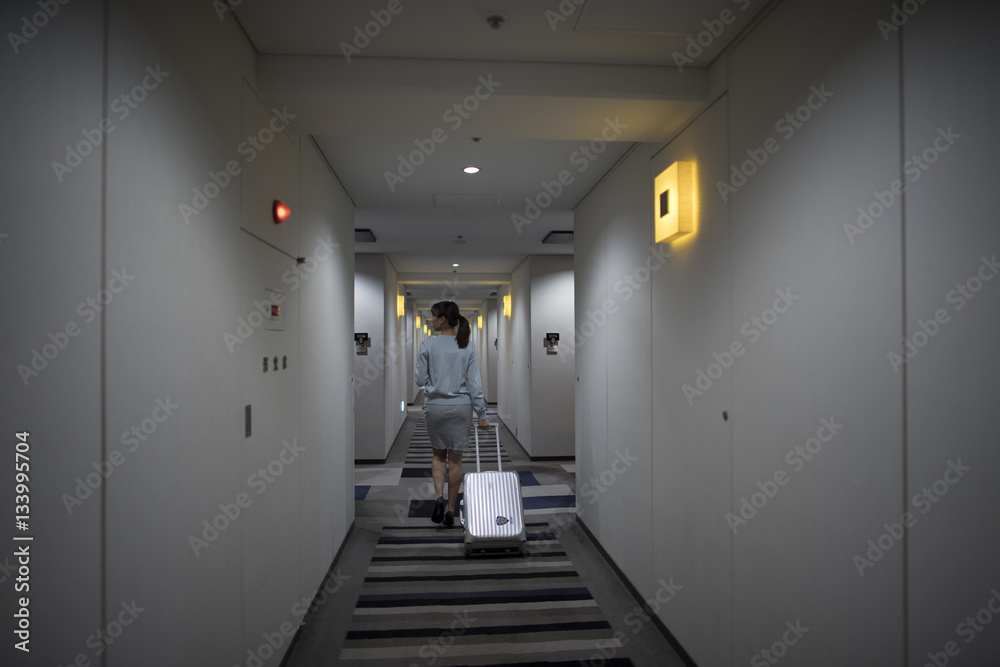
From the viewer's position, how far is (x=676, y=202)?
9.16ft

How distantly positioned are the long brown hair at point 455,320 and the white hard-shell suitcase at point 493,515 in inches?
44.2

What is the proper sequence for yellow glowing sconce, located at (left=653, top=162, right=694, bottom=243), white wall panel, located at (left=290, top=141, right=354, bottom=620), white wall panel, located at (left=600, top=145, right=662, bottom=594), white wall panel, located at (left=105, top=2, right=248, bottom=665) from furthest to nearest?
white wall panel, located at (left=600, top=145, right=662, bottom=594) < white wall panel, located at (left=290, top=141, right=354, bottom=620) < yellow glowing sconce, located at (left=653, top=162, right=694, bottom=243) < white wall panel, located at (left=105, top=2, right=248, bottom=665)

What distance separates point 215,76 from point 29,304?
110 centimetres

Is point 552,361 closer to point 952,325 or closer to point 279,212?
point 279,212

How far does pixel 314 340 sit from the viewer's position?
3.42 metres

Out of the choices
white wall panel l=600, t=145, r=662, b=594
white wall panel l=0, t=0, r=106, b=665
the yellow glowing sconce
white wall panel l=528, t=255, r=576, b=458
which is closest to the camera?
white wall panel l=0, t=0, r=106, b=665

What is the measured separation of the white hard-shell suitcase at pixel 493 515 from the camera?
4.25m

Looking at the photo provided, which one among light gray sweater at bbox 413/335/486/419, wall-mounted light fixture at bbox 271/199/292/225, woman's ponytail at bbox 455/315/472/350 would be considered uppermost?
wall-mounted light fixture at bbox 271/199/292/225

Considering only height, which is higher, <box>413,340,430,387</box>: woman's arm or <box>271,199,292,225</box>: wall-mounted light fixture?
<box>271,199,292,225</box>: wall-mounted light fixture

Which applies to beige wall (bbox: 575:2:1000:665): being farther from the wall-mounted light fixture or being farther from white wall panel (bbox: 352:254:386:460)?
white wall panel (bbox: 352:254:386:460)

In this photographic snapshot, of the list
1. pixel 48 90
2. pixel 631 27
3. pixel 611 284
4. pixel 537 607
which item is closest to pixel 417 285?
pixel 611 284

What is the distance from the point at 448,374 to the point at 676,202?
257 cm

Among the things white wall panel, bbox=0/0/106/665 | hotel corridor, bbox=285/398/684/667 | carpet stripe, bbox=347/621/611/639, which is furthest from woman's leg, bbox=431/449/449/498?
white wall panel, bbox=0/0/106/665

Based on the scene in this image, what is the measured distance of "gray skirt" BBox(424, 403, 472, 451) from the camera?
4773mm
